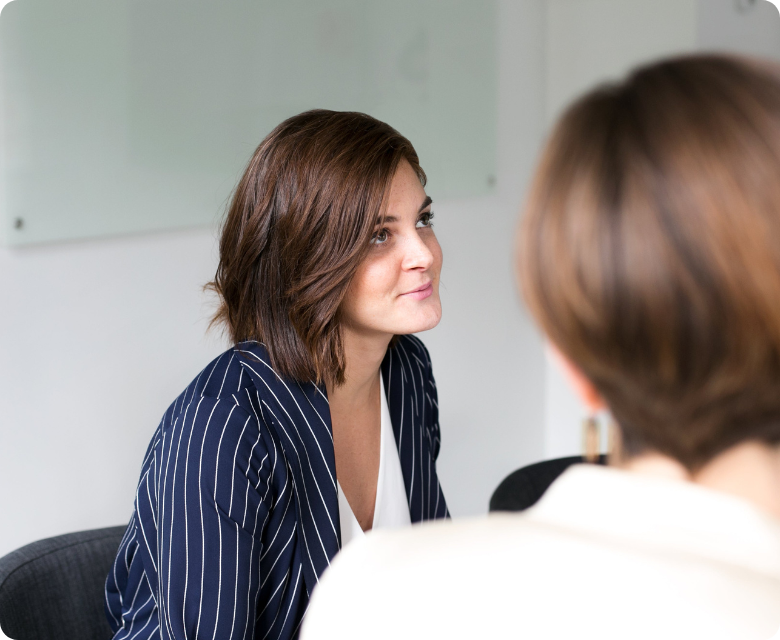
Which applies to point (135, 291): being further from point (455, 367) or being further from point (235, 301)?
point (455, 367)

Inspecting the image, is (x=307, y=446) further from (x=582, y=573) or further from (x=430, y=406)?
(x=582, y=573)

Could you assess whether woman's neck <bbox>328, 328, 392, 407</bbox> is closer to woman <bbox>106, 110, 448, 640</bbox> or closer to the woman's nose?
woman <bbox>106, 110, 448, 640</bbox>

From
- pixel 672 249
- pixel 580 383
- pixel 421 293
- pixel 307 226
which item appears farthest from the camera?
pixel 421 293

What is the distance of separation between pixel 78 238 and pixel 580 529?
148cm

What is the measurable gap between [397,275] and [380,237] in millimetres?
69

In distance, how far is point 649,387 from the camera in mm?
528

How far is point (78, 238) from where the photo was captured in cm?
177

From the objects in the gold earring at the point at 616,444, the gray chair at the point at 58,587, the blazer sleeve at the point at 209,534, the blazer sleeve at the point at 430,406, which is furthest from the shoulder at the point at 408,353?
the gold earring at the point at 616,444

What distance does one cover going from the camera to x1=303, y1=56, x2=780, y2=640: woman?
0.48m

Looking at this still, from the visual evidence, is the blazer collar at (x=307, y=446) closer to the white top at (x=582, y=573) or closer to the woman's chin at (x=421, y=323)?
the woman's chin at (x=421, y=323)

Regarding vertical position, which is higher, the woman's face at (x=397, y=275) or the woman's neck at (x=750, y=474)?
the woman's face at (x=397, y=275)

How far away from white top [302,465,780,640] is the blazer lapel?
0.71 metres

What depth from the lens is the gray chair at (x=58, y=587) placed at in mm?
1214

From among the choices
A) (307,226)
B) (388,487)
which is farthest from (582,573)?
(388,487)
